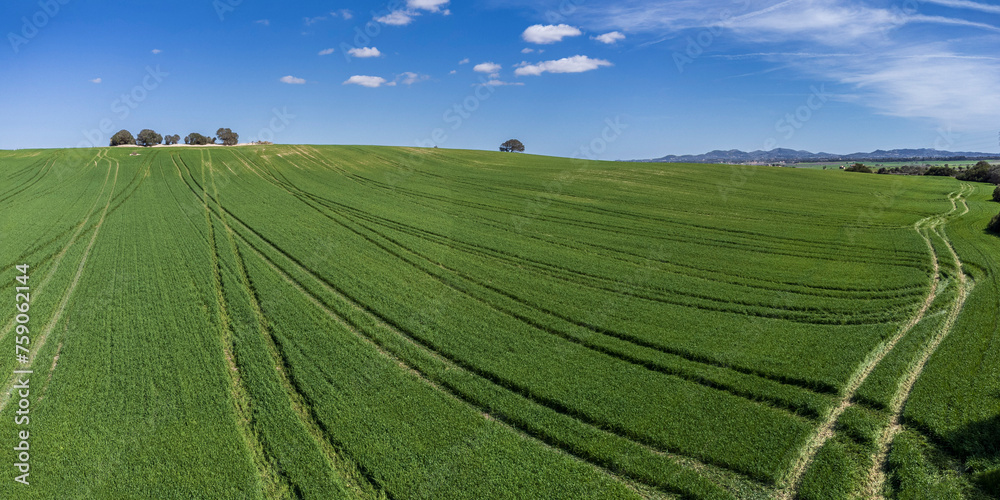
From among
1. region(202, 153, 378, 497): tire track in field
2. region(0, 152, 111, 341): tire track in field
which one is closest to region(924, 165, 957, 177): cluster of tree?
region(202, 153, 378, 497): tire track in field

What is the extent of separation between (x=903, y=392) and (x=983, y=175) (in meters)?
86.3

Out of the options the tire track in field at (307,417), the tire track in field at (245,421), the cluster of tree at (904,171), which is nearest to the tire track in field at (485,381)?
the tire track in field at (307,417)

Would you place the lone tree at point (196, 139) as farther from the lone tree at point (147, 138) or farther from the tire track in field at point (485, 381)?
the tire track in field at point (485, 381)

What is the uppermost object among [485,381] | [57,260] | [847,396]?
[57,260]

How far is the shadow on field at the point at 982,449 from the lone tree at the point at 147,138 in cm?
13696

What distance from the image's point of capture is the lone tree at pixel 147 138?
10544 cm

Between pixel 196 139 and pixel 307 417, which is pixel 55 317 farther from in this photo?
pixel 196 139

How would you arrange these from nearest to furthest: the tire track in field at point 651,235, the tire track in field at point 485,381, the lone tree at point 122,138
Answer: the tire track in field at point 485,381 → the tire track in field at point 651,235 → the lone tree at point 122,138

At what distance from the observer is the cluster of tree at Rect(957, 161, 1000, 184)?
6710 cm

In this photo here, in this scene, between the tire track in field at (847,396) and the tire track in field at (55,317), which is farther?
the tire track in field at (55,317)

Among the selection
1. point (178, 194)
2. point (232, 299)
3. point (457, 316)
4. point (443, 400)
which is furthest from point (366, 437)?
point (178, 194)

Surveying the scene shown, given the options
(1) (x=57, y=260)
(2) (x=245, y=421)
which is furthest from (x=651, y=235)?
(1) (x=57, y=260)

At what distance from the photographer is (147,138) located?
105 m

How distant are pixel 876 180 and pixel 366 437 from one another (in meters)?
87.5
